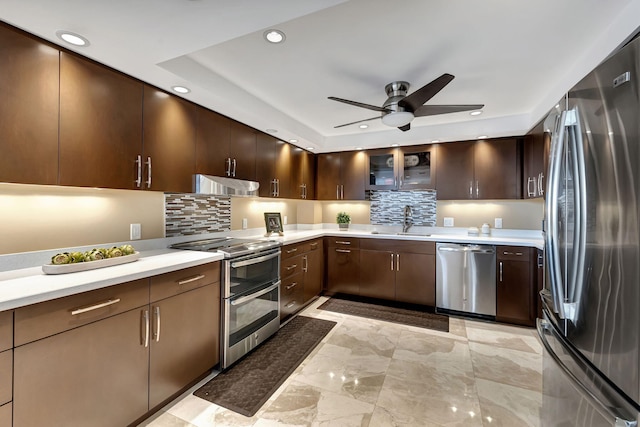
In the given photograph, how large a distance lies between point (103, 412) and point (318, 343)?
1.69 m

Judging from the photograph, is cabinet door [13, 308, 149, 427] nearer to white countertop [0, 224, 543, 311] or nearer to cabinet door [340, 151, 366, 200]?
white countertop [0, 224, 543, 311]

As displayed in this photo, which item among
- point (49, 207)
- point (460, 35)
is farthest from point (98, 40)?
point (460, 35)

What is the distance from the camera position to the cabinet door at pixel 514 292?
3.09 m

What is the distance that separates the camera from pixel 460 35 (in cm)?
175

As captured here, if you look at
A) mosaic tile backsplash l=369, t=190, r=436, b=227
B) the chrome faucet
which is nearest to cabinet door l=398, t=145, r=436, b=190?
mosaic tile backsplash l=369, t=190, r=436, b=227

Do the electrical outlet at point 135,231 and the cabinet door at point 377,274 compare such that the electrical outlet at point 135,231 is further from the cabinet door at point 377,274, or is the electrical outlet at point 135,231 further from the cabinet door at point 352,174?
the cabinet door at point 352,174

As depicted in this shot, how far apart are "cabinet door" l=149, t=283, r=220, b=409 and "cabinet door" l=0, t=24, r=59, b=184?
0.97 meters

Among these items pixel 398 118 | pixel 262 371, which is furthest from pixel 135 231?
pixel 398 118

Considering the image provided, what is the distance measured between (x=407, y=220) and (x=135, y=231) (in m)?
3.41

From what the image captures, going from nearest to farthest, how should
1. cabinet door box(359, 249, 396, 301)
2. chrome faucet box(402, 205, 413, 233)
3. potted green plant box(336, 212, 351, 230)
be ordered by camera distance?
cabinet door box(359, 249, 396, 301)
chrome faucet box(402, 205, 413, 233)
potted green plant box(336, 212, 351, 230)

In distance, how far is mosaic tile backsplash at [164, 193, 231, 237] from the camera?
8.32ft

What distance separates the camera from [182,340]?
188 cm

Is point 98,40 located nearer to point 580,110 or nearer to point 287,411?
point 580,110

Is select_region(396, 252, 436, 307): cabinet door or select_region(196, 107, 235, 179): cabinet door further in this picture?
select_region(396, 252, 436, 307): cabinet door
